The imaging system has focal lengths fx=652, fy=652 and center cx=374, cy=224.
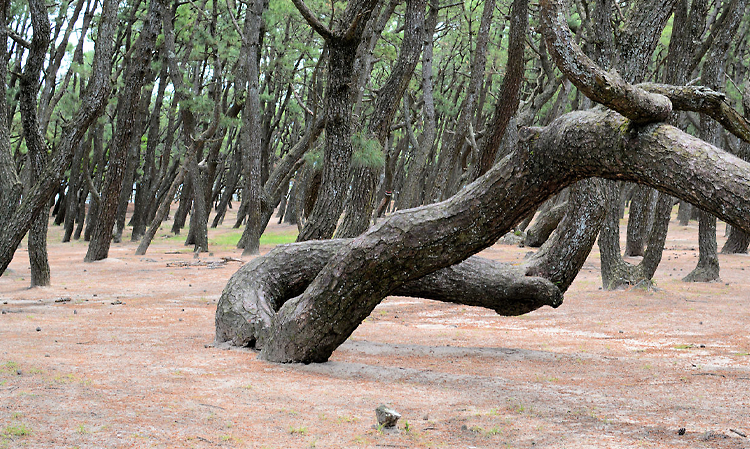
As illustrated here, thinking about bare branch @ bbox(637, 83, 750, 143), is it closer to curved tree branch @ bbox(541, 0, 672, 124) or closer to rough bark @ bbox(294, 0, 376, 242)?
curved tree branch @ bbox(541, 0, 672, 124)

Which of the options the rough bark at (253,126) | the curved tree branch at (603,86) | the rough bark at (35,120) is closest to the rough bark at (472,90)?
the rough bark at (253,126)

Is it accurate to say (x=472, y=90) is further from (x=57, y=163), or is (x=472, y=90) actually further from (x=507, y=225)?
(x=507, y=225)

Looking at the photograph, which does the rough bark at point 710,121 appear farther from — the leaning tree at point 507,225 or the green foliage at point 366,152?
the leaning tree at point 507,225

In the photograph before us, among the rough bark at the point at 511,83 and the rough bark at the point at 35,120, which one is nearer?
the rough bark at the point at 35,120

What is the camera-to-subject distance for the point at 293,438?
9.84 feet

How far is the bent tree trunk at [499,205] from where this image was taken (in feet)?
10.1

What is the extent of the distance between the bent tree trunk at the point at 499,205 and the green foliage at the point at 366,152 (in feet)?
12.8

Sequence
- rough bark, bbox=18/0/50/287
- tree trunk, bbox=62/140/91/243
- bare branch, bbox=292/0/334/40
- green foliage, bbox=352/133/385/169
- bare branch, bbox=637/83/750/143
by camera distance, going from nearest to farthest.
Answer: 1. bare branch, bbox=637/83/750/143
2. bare branch, bbox=292/0/334/40
3. rough bark, bbox=18/0/50/287
4. green foliage, bbox=352/133/385/169
5. tree trunk, bbox=62/140/91/243

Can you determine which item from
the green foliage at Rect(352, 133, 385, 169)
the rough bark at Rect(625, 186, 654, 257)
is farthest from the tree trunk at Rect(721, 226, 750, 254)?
the green foliage at Rect(352, 133, 385, 169)

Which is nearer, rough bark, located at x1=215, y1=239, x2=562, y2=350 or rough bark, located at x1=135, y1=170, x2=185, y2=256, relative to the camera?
rough bark, located at x1=215, y1=239, x2=562, y2=350

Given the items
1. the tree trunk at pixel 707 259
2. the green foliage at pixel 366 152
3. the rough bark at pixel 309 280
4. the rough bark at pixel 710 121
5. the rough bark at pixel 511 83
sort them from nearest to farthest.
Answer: the rough bark at pixel 309 280, the green foliage at pixel 366 152, the rough bark at pixel 710 121, the tree trunk at pixel 707 259, the rough bark at pixel 511 83

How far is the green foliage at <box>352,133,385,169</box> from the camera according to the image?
8.53m

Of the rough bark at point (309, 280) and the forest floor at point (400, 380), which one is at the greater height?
the rough bark at point (309, 280)

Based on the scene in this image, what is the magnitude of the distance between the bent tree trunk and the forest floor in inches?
13.6
